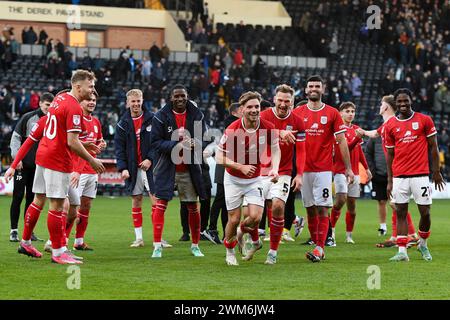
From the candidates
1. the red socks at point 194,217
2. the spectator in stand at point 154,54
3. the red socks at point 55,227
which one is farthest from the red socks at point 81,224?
the spectator in stand at point 154,54

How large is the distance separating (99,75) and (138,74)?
2412mm

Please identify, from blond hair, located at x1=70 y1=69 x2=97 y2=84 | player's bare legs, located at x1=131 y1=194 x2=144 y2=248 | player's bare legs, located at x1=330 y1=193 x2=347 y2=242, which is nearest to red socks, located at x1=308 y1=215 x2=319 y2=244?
player's bare legs, located at x1=330 y1=193 x2=347 y2=242

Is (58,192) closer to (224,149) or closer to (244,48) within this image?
(224,149)

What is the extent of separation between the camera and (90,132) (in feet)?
48.5

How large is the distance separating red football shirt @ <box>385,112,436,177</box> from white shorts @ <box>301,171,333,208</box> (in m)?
0.96

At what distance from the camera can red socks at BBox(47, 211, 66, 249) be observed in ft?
40.8

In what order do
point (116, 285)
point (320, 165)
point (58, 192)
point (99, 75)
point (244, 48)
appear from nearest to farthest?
point (116, 285) → point (58, 192) → point (320, 165) → point (99, 75) → point (244, 48)

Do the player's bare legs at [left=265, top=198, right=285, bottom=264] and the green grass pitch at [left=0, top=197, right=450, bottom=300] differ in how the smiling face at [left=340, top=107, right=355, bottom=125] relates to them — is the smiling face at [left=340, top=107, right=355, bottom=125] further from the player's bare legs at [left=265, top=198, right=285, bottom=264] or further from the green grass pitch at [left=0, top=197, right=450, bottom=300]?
the player's bare legs at [left=265, top=198, right=285, bottom=264]

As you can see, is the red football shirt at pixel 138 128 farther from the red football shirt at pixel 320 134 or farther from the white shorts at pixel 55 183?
the white shorts at pixel 55 183

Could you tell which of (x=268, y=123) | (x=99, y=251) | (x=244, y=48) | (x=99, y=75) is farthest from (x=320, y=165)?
(x=244, y=48)

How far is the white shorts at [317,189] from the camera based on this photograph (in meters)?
13.6

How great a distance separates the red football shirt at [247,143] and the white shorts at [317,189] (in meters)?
1.15

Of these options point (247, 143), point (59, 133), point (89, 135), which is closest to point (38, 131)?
point (59, 133)

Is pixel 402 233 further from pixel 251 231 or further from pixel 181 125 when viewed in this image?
pixel 181 125
